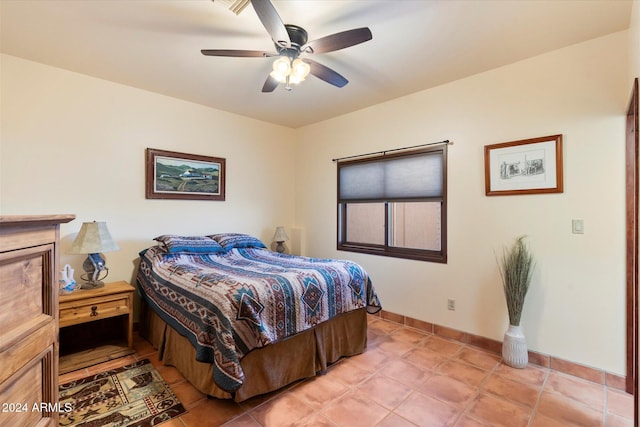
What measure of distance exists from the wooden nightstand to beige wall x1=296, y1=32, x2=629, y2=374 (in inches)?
Answer: 107

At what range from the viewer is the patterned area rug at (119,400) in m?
1.85

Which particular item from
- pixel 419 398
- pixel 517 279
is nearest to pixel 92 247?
pixel 419 398

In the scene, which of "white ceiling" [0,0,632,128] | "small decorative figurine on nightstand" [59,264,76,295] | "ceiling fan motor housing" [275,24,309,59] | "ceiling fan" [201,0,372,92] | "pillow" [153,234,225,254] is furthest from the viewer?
"pillow" [153,234,225,254]

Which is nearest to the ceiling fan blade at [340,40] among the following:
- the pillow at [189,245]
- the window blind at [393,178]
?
the window blind at [393,178]

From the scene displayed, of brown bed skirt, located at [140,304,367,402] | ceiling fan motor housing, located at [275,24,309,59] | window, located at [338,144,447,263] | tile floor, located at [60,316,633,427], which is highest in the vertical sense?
ceiling fan motor housing, located at [275,24,309,59]

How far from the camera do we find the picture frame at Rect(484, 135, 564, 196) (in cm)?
248

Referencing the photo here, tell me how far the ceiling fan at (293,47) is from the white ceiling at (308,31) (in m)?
0.16

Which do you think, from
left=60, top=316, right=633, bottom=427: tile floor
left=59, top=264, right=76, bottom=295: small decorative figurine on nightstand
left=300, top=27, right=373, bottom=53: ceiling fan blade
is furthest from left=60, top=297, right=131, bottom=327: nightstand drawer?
left=300, top=27, right=373, bottom=53: ceiling fan blade

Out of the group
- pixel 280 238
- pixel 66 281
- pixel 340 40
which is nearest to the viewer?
pixel 340 40

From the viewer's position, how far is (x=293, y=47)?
2.12 m

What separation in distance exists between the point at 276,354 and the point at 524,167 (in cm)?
254

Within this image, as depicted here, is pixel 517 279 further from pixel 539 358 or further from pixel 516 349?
pixel 539 358

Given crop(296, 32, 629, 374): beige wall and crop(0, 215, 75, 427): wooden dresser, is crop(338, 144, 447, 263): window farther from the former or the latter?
crop(0, 215, 75, 427): wooden dresser

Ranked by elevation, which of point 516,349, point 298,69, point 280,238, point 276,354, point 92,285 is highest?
point 298,69
